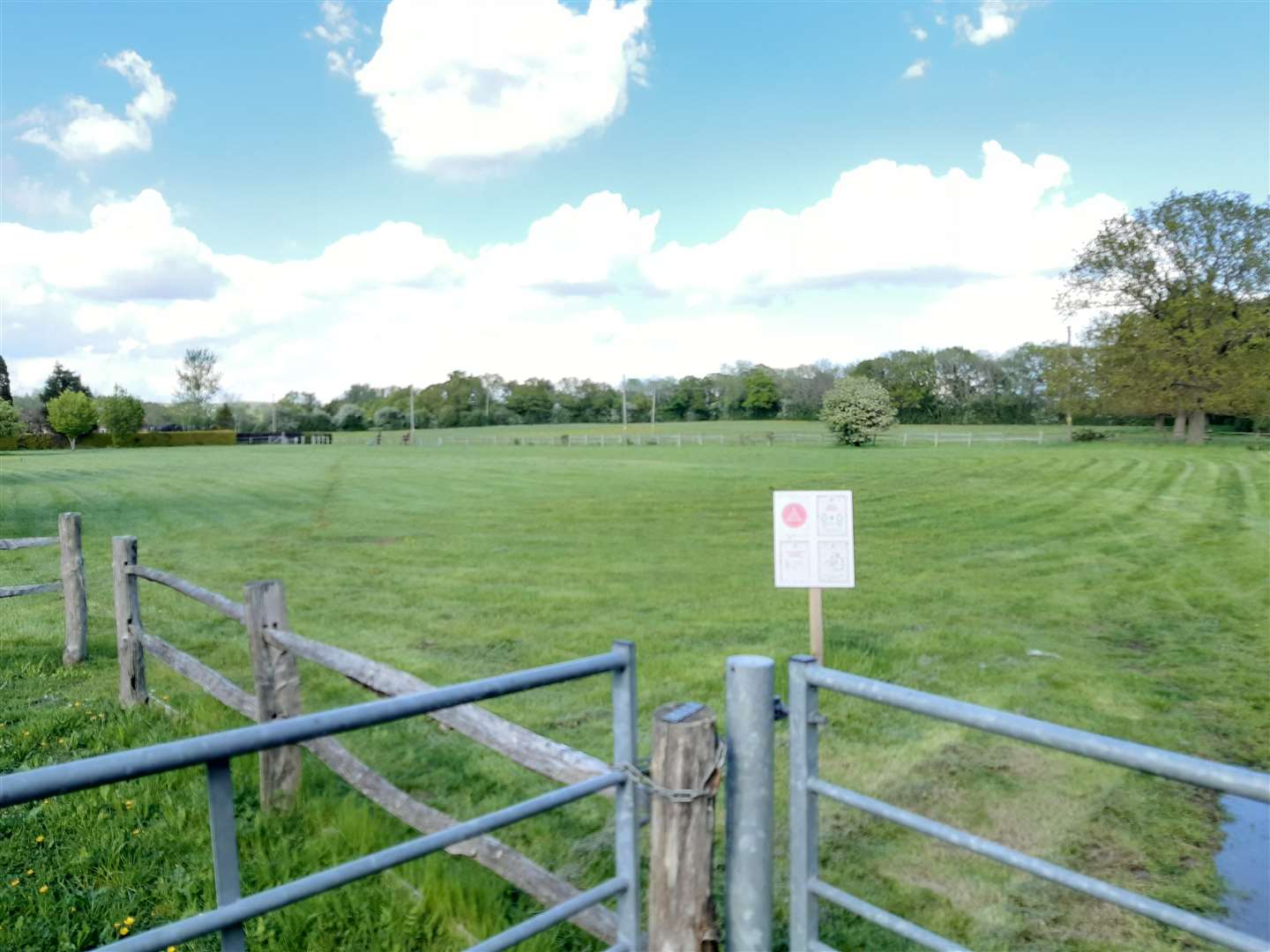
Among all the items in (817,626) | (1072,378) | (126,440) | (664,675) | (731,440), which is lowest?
(664,675)

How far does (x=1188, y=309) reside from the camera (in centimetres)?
4531

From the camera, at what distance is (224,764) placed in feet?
6.13

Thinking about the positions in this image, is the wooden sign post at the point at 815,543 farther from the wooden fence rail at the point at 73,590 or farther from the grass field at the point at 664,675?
the wooden fence rail at the point at 73,590

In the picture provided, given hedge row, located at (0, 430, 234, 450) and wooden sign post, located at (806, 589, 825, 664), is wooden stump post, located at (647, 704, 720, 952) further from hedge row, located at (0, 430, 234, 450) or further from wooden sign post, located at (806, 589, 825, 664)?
hedge row, located at (0, 430, 234, 450)

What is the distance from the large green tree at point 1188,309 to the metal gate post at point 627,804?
162 ft

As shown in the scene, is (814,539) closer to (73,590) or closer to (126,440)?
(73,590)

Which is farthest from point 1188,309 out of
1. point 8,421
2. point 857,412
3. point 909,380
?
point 8,421

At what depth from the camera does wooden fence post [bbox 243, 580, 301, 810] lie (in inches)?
193

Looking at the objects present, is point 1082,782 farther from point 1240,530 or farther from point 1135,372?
point 1135,372

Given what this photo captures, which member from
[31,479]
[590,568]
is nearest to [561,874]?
[590,568]

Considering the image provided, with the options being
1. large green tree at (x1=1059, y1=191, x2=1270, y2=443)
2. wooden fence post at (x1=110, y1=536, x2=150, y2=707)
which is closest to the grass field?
wooden fence post at (x1=110, y1=536, x2=150, y2=707)

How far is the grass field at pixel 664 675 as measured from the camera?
4.33 metres

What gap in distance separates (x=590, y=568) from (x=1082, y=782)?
8431mm

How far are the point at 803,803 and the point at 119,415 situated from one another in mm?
83627
